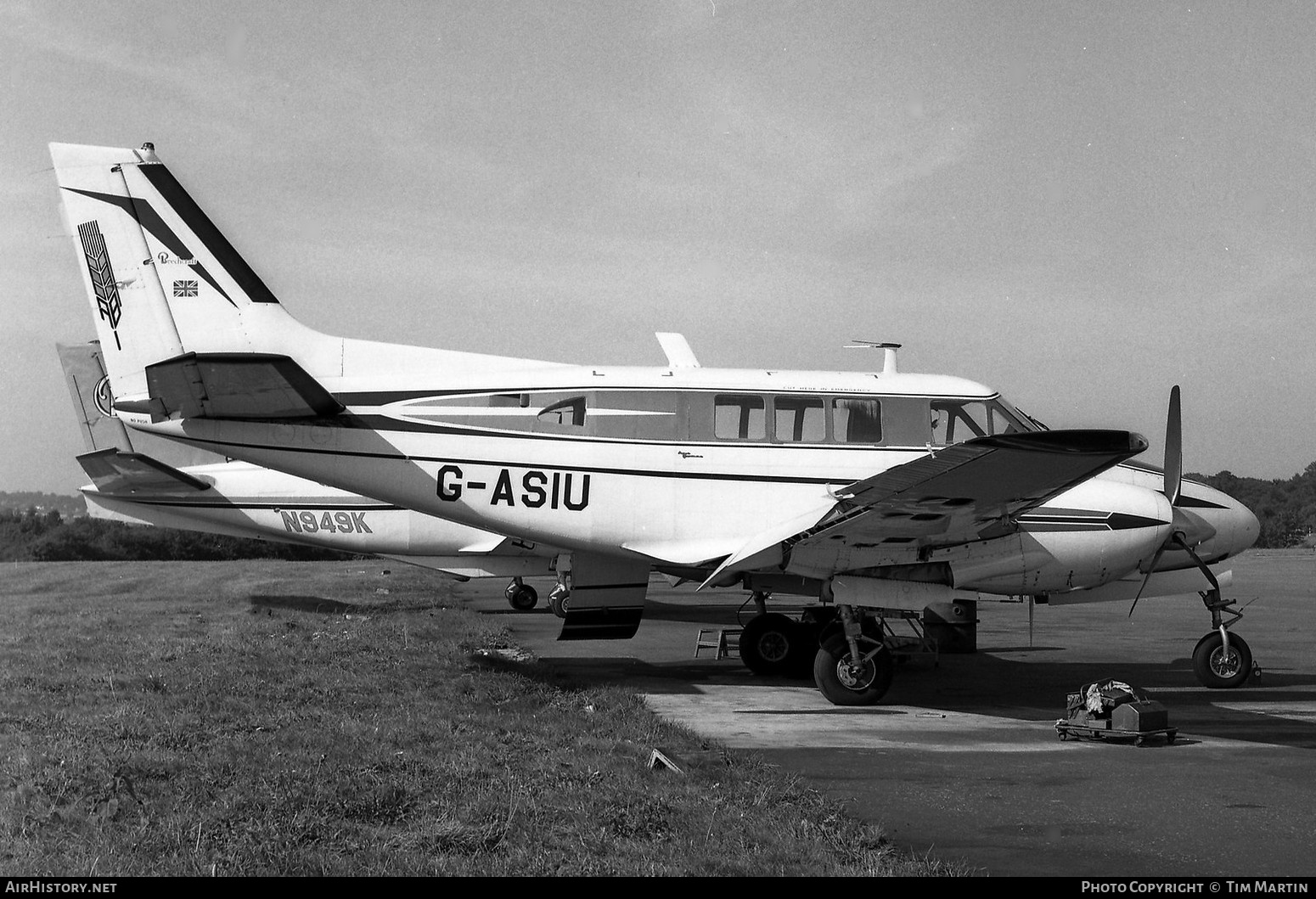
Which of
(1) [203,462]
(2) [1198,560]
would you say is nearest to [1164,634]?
(2) [1198,560]

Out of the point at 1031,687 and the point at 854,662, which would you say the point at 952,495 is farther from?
the point at 1031,687

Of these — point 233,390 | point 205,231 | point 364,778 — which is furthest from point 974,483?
point 205,231

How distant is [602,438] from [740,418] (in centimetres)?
168

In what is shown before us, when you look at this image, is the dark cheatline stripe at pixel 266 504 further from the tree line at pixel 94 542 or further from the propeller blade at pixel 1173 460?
the tree line at pixel 94 542

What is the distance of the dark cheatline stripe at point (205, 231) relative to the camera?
40.4ft

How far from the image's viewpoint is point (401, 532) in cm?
2325

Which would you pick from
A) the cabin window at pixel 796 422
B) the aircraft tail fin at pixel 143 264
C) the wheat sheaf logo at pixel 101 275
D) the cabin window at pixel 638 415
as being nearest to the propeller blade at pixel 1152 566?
the cabin window at pixel 796 422

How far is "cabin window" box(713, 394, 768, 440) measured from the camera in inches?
493

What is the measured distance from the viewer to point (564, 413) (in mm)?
12484

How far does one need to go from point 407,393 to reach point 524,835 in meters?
7.44

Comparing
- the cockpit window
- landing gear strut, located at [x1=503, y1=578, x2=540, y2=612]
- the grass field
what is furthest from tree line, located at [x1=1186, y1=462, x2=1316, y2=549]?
the grass field

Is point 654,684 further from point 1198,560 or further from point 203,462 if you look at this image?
point 203,462
